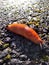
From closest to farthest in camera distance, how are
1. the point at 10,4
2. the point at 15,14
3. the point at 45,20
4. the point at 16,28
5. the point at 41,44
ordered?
the point at 41,44 < the point at 16,28 < the point at 45,20 < the point at 15,14 < the point at 10,4

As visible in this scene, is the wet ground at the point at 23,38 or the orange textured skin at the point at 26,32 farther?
the orange textured skin at the point at 26,32

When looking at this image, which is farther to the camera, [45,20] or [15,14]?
[15,14]

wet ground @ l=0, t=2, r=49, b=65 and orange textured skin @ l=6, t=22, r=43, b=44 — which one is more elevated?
orange textured skin @ l=6, t=22, r=43, b=44

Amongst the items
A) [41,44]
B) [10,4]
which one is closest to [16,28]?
Answer: [41,44]

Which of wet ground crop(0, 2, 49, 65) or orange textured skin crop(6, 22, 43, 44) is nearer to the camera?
wet ground crop(0, 2, 49, 65)

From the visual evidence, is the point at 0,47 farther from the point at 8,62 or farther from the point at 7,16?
the point at 7,16
